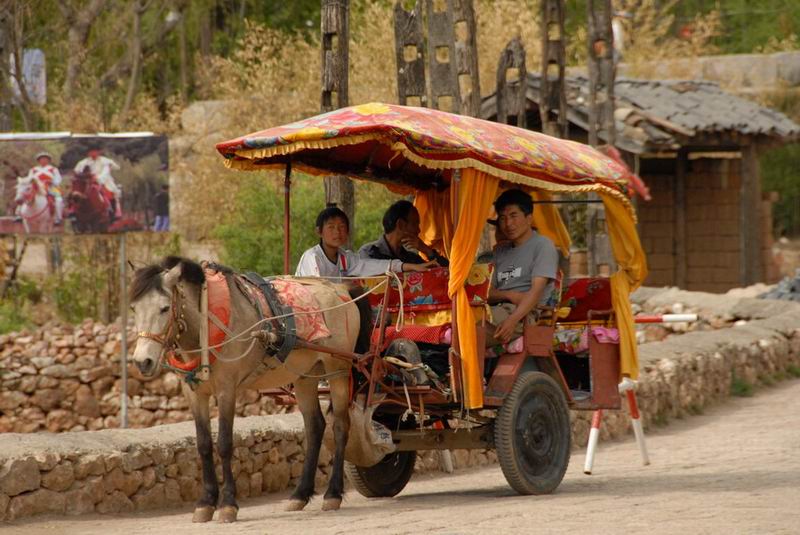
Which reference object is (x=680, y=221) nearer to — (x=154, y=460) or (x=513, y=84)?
(x=513, y=84)

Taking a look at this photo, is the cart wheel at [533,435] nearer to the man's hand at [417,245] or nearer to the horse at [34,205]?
the man's hand at [417,245]

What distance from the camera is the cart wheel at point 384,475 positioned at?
1083 centimetres

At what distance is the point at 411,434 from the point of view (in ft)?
34.0

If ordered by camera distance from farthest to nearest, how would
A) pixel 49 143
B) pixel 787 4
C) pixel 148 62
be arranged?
pixel 787 4
pixel 148 62
pixel 49 143

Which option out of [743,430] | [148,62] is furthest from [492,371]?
[148,62]

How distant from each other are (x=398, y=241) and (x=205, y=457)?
2520mm

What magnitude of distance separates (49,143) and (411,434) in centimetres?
1067

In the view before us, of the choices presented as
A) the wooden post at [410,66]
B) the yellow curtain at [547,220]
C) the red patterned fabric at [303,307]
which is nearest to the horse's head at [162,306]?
the red patterned fabric at [303,307]

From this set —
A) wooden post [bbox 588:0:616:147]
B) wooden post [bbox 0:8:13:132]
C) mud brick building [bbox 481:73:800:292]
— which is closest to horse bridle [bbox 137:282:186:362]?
wooden post [bbox 588:0:616:147]

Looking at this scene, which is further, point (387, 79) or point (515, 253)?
point (387, 79)

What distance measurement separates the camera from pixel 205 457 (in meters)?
9.41

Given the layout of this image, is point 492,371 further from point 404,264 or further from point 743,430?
point 743,430

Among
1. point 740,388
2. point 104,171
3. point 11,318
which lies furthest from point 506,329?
point 11,318

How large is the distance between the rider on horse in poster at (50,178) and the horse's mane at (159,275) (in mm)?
10447
